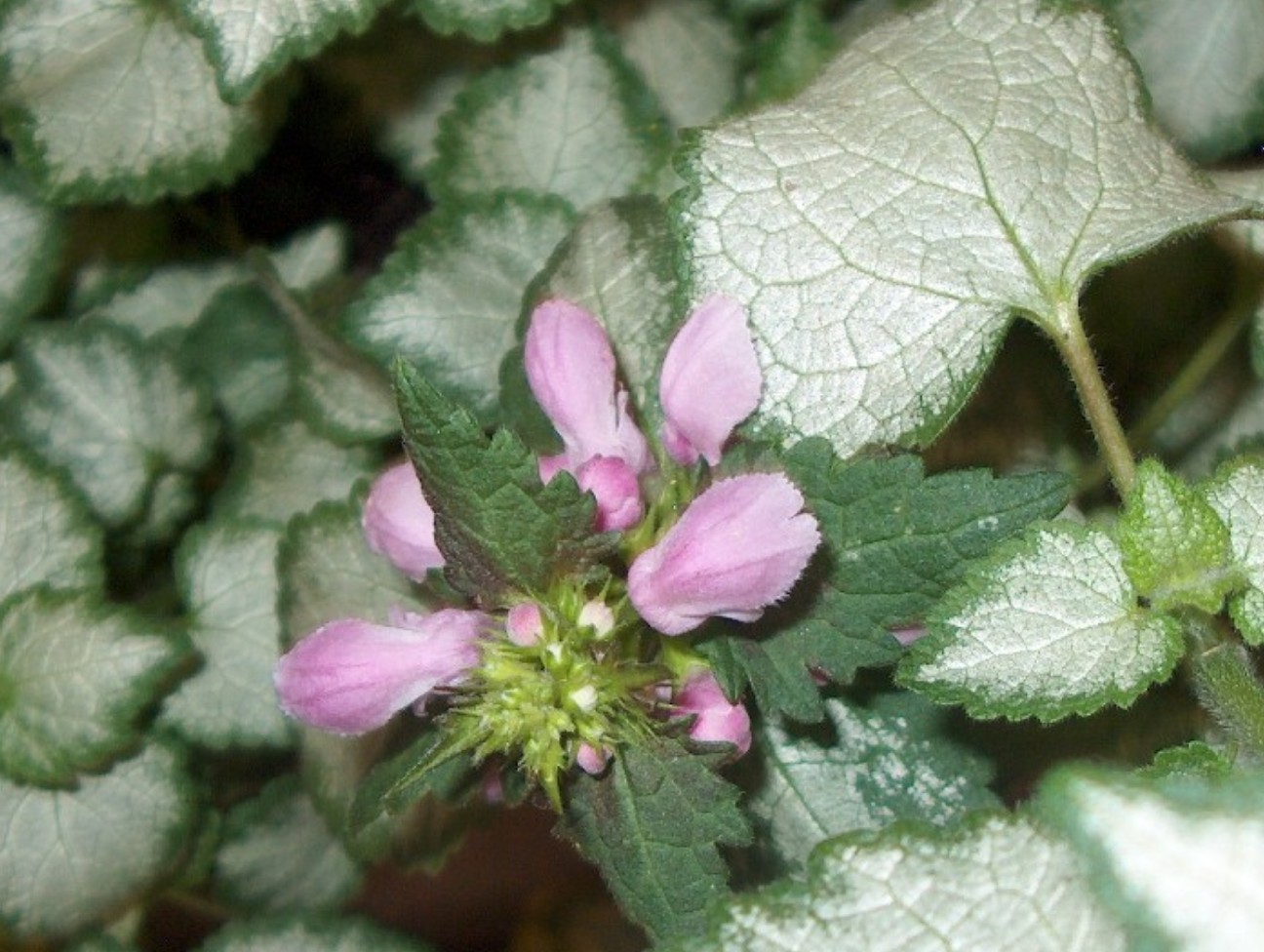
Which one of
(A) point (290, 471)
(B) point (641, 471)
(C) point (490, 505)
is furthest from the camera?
(A) point (290, 471)

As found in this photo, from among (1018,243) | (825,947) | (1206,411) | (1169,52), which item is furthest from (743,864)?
(1169,52)

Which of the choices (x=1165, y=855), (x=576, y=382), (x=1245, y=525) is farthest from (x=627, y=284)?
(x=1165, y=855)

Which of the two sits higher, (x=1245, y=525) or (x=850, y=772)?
(x=1245, y=525)

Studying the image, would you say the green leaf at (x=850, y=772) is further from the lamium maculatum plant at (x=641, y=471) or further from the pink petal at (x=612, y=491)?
the pink petal at (x=612, y=491)

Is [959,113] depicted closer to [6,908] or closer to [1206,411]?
[1206,411]

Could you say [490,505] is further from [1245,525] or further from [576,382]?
[1245,525]

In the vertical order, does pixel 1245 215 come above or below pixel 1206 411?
above
